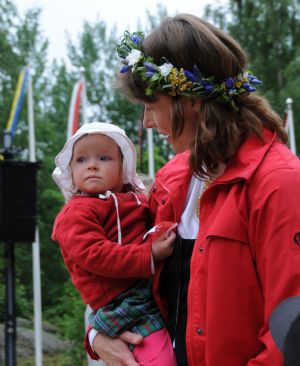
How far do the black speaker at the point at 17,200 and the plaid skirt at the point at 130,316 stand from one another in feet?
13.6

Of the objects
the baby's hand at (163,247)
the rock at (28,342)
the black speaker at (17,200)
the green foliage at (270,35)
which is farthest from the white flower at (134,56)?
the green foliage at (270,35)

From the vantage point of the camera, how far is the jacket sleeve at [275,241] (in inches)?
60.8

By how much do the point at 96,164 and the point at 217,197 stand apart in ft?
2.24

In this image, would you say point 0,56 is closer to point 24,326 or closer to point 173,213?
point 24,326

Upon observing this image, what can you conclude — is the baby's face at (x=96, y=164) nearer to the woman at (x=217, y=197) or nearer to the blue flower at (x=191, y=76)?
the woman at (x=217, y=197)

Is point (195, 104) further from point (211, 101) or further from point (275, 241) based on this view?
point (275, 241)

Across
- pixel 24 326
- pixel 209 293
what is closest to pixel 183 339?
pixel 209 293

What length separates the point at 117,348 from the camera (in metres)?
2.14

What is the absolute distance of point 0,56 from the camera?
17719mm

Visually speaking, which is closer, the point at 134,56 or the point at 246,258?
the point at 246,258

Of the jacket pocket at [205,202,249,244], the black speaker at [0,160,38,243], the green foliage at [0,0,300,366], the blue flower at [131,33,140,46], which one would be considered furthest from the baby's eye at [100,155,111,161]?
the green foliage at [0,0,300,366]

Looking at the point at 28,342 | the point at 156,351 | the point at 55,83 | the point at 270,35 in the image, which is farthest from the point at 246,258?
the point at 55,83

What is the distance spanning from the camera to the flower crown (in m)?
1.82

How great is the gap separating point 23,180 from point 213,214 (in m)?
4.69
